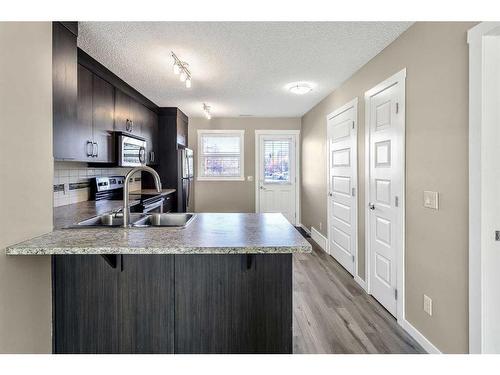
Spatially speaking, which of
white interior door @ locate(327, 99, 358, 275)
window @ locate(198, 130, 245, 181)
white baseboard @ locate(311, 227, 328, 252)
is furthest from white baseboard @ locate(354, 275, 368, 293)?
window @ locate(198, 130, 245, 181)

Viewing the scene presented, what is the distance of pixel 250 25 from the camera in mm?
2369

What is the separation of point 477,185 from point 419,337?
1.20m

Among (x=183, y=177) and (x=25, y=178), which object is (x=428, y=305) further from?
(x=183, y=177)

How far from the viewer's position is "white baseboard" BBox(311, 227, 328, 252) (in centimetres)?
467

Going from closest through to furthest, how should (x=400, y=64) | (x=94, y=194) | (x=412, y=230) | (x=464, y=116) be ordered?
(x=464, y=116) → (x=412, y=230) → (x=400, y=64) → (x=94, y=194)

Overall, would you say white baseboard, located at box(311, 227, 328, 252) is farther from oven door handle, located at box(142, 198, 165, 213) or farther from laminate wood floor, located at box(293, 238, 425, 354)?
oven door handle, located at box(142, 198, 165, 213)

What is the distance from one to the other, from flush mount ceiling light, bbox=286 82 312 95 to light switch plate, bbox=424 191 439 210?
232 centimetres

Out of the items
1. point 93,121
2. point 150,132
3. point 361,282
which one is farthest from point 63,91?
point 361,282

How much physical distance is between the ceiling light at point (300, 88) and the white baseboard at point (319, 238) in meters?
2.15

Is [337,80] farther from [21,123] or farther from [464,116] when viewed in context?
[21,123]

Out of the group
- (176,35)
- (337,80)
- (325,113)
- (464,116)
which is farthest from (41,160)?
(325,113)

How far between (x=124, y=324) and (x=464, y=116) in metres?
2.20

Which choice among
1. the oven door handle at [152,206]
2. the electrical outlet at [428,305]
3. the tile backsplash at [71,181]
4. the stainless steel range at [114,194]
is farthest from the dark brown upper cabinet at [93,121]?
the electrical outlet at [428,305]

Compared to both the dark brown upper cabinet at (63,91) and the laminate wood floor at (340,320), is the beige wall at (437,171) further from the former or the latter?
the dark brown upper cabinet at (63,91)
